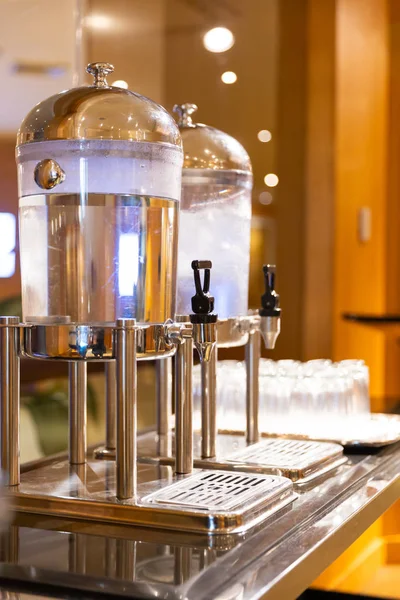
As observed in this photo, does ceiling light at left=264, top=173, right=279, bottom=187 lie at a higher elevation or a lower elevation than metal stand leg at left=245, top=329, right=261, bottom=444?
higher

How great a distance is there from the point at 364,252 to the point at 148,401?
173cm

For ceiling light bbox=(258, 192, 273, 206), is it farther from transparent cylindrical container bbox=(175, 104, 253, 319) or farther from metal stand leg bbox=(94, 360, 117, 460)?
metal stand leg bbox=(94, 360, 117, 460)

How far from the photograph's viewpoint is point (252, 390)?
4.13ft

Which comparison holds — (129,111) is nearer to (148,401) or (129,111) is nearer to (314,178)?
(148,401)

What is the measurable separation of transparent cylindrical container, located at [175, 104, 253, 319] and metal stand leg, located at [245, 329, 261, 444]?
5 centimetres

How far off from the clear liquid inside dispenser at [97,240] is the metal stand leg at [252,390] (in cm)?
31

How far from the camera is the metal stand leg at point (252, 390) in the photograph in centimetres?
125

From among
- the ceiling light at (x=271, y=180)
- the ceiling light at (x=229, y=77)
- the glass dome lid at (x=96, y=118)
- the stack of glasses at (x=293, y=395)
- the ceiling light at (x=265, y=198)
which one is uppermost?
the ceiling light at (x=229, y=77)

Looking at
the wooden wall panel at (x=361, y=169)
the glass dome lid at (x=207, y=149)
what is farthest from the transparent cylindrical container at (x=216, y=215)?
the wooden wall panel at (x=361, y=169)

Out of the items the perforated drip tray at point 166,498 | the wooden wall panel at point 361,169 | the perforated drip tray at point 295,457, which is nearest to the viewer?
the perforated drip tray at point 166,498

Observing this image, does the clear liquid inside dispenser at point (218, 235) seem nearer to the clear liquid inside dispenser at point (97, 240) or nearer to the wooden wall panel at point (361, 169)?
the clear liquid inside dispenser at point (97, 240)

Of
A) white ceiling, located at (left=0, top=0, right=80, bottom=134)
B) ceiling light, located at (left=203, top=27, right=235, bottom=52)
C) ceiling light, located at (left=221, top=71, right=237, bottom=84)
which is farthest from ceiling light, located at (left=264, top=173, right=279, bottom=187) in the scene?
white ceiling, located at (left=0, top=0, right=80, bottom=134)

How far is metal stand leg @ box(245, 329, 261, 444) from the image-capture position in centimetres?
125

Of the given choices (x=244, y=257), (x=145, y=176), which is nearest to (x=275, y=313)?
(x=244, y=257)
